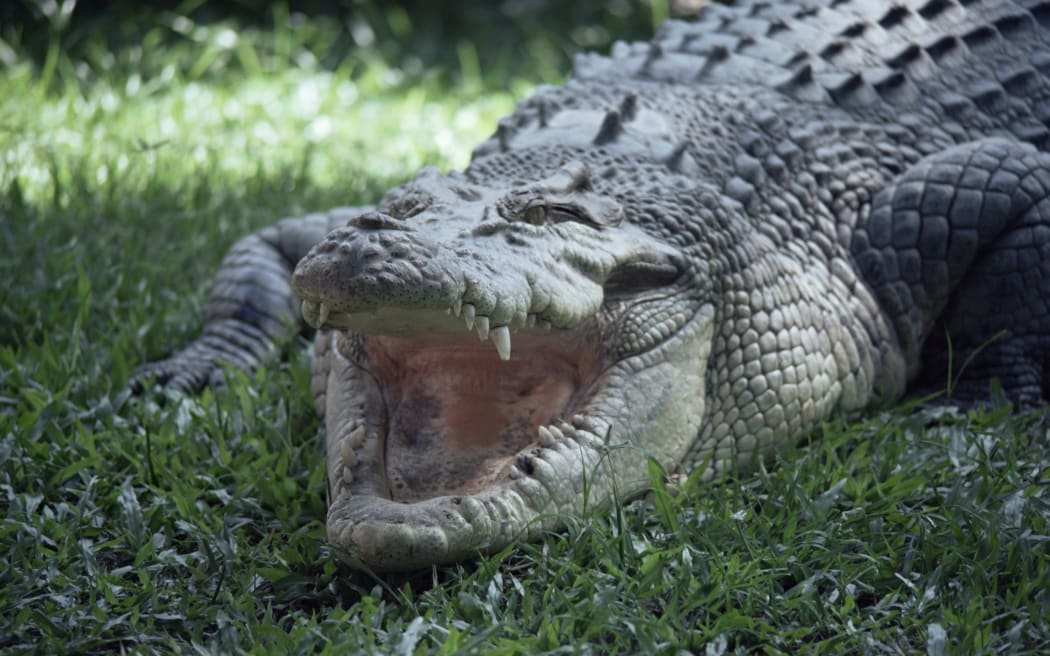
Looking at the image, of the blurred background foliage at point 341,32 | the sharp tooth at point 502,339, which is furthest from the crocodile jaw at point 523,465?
the blurred background foliage at point 341,32

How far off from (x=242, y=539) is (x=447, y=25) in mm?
5699

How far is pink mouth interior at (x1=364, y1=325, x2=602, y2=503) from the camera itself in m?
2.79

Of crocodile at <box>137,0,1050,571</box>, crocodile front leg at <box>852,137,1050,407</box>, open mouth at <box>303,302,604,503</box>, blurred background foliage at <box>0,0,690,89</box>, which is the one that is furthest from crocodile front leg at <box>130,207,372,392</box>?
blurred background foliage at <box>0,0,690,89</box>

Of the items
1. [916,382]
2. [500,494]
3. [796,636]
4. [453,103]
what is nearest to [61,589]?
[500,494]

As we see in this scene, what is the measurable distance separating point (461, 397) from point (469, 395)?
20 millimetres

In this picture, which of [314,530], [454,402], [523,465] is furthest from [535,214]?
[314,530]

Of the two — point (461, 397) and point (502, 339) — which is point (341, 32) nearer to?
point (461, 397)

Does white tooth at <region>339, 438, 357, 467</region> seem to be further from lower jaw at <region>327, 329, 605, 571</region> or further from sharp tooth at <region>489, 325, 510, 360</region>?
sharp tooth at <region>489, 325, 510, 360</region>

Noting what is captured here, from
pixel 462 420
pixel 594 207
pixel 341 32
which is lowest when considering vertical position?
pixel 341 32

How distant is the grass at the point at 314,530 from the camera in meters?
2.43

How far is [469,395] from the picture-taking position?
291 cm

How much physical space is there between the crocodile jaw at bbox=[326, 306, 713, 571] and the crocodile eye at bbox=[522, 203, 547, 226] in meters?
0.33

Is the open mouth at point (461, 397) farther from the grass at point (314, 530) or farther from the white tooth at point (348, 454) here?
the grass at point (314, 530)

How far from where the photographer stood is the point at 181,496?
9.74 feet
